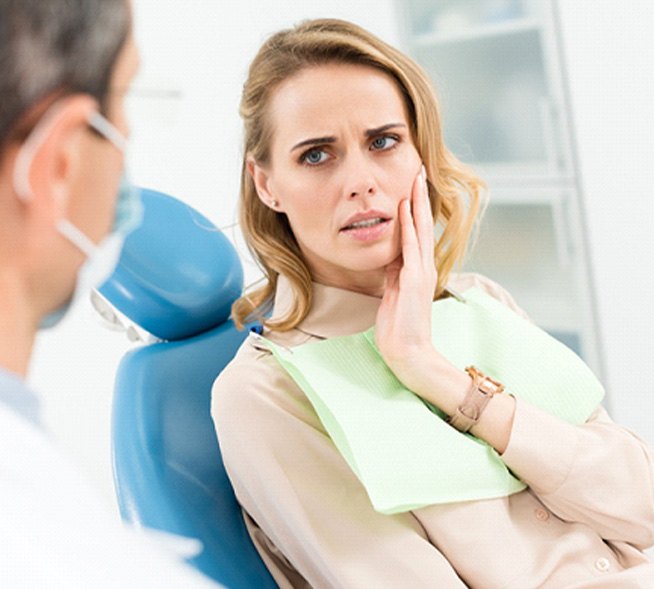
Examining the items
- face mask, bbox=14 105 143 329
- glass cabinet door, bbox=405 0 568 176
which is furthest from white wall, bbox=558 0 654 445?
face mask, bbox=14 105 143 329

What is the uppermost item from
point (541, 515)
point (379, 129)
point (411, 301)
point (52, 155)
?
point (52, 155)

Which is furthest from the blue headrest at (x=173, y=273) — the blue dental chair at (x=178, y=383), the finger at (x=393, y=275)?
the finger at (x=393, y=275)

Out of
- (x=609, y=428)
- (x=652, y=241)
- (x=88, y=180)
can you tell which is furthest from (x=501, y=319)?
(x=652, y=241)

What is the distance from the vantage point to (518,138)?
10.0 feet

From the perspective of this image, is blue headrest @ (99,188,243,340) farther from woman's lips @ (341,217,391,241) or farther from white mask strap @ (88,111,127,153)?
white mask strap @ (88,111,127,153)

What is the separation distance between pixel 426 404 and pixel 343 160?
1.12ft

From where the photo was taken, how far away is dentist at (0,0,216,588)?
53 centimetres

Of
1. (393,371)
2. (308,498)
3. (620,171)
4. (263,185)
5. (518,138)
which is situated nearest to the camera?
(308,498)

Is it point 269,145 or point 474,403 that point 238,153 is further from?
point 474,403

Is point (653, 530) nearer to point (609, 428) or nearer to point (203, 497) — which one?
point (609, 428)

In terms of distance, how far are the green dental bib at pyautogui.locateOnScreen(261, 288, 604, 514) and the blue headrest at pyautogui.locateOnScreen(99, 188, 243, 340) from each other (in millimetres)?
173

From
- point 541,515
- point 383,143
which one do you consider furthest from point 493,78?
point 541,515

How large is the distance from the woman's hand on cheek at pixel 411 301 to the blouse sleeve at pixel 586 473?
14 centimetres

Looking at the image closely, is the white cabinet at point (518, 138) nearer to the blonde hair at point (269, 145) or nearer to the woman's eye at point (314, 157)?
the blonde hair at point (269, 145)
